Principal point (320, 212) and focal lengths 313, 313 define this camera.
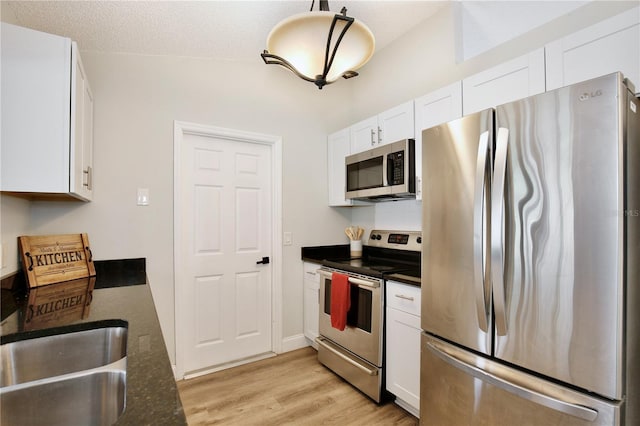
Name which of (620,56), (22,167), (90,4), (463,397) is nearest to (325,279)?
(463,397)

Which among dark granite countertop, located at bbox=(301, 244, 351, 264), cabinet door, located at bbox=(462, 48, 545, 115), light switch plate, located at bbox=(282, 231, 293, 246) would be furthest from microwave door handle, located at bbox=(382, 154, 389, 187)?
light switch plate, located at bbox=(282, 231, 293, 246)

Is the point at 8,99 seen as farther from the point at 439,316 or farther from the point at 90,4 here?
the point at 439,316

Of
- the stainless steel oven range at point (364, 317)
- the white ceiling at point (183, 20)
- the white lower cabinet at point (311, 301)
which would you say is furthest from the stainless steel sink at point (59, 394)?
the white lower cabinet at point (311, 301)

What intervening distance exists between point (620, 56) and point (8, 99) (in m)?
2.56

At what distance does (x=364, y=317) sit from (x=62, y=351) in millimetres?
1717

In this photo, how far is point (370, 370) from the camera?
2.19 m

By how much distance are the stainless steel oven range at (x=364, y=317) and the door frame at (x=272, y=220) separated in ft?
1.55

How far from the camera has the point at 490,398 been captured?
52.8 inches

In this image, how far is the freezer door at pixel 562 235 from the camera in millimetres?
1051

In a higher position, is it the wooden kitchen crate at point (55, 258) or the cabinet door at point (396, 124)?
the cabinet door at point (396, 124)

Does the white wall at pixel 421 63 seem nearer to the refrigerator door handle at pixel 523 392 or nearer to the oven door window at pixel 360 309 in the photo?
the oven door window at pixel 360 309

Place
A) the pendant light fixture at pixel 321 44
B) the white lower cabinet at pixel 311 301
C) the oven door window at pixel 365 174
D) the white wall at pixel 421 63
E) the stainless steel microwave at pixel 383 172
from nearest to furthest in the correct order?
the pendant light fixture at pixel 321 44, the white wall at pixel 421 63, the stainless steel microwave at pixel 383 172, the oven door window at pixel 365 174, the white lower cabinet at pixel 311 301

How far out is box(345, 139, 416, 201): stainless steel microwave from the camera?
2.30 m

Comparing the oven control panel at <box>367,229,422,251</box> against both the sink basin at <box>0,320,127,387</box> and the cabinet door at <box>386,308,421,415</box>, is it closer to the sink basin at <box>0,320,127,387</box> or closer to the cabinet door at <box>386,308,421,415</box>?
the cabinet door at <box>386,308,421,415</box>
